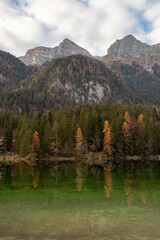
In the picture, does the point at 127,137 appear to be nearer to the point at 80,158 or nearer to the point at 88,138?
the point at 88,138

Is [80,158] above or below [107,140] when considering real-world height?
below

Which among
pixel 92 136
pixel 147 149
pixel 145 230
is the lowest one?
pixel 145 230

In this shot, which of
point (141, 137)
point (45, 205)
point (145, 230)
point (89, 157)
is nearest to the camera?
point (145, 230)

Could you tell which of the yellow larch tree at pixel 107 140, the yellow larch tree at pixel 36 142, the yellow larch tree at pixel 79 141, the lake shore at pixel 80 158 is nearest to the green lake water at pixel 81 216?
the yellow larch tree at pixel 79 141

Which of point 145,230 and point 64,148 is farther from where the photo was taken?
point 64,148

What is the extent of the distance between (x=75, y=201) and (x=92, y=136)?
74718 mm

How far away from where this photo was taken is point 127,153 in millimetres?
94438

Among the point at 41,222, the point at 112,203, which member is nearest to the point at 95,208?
the point at 112,203

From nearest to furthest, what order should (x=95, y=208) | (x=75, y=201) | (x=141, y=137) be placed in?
(x=95, y=208) → (x=75, y=201) → (x=141, y=137)

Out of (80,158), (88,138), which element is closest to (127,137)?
(88,138)

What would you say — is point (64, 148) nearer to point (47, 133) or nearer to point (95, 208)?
point (47, 133)

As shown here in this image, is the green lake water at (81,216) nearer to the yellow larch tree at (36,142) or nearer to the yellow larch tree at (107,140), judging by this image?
the yellow larch tree at (107,140)

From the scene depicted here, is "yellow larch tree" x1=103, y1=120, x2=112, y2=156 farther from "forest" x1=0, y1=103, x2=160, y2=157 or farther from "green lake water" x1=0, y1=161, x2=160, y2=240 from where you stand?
"green lake water" x1=0, y1=161, x2=160, y2=240

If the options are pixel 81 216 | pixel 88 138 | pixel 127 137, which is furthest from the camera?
pixel 127 137
